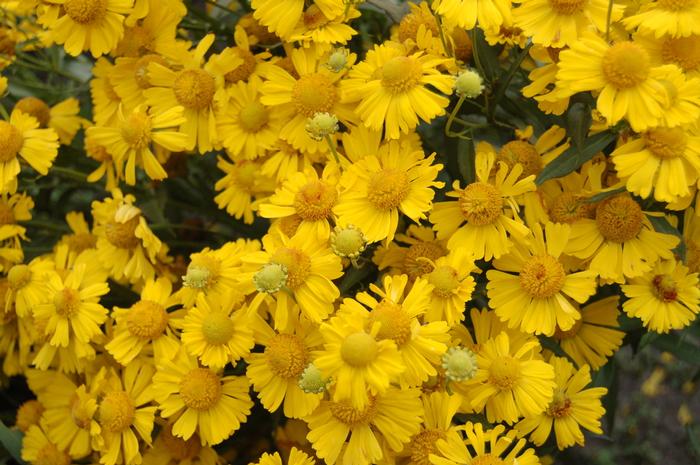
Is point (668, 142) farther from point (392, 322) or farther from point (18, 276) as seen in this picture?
point (18, 276)

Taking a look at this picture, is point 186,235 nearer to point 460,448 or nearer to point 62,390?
point 62,390

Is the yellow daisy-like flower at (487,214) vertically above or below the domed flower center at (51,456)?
above

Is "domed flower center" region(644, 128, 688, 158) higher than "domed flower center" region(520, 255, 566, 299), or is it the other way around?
"domed flower center" region(644, 128, 688, 158)

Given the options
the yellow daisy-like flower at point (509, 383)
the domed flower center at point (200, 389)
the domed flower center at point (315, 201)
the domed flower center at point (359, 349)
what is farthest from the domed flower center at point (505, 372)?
the domed flower center at point (200, 389)

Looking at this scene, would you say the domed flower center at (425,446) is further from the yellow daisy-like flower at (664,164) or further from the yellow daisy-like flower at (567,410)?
the yellow daisy-like flower at (664,164)

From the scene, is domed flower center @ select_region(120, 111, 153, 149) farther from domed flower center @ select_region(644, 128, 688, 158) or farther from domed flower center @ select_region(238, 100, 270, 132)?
domed flower center @ select_region(644, 128, 688, 158)

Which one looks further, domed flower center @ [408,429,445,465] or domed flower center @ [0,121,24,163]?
domed flower center @ [0,121,24,163]

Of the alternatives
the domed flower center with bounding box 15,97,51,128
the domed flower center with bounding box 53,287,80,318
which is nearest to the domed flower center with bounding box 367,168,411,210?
the domed flower center with bounding box 53,287,80,318
